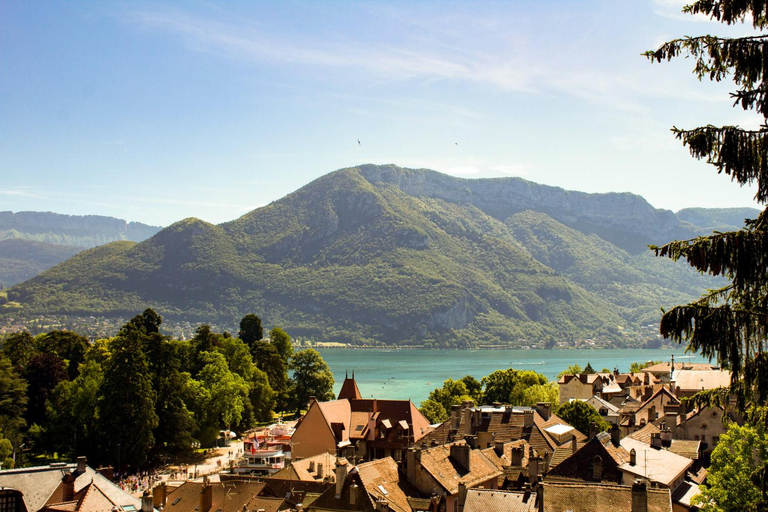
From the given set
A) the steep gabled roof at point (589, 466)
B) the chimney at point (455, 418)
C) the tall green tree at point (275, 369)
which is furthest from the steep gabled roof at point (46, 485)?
the tall green tree at point (275, 369)

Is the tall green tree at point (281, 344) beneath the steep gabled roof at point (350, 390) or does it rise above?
above

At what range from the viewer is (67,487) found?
27.5 m

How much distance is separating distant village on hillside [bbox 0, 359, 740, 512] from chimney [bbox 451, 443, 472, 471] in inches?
1.9

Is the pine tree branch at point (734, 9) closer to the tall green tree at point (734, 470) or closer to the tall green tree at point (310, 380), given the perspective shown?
the tall green tree at point (734, 470)

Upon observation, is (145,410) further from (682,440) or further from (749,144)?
(749,144)

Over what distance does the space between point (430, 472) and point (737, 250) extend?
2680cm

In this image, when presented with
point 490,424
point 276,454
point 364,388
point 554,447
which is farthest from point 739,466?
point 364,388

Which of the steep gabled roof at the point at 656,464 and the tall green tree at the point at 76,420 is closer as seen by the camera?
the steep gabled roof at the point at 656,464

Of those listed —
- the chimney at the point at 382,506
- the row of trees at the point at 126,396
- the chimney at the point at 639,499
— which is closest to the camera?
the chimney at the point at 639,499

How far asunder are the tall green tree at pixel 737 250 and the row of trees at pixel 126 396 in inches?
1859

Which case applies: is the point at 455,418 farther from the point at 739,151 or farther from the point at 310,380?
the point at 310,380

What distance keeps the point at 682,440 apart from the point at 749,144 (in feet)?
119

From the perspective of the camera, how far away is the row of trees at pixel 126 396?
183 feet

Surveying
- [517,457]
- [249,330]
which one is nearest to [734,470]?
[517,457]
